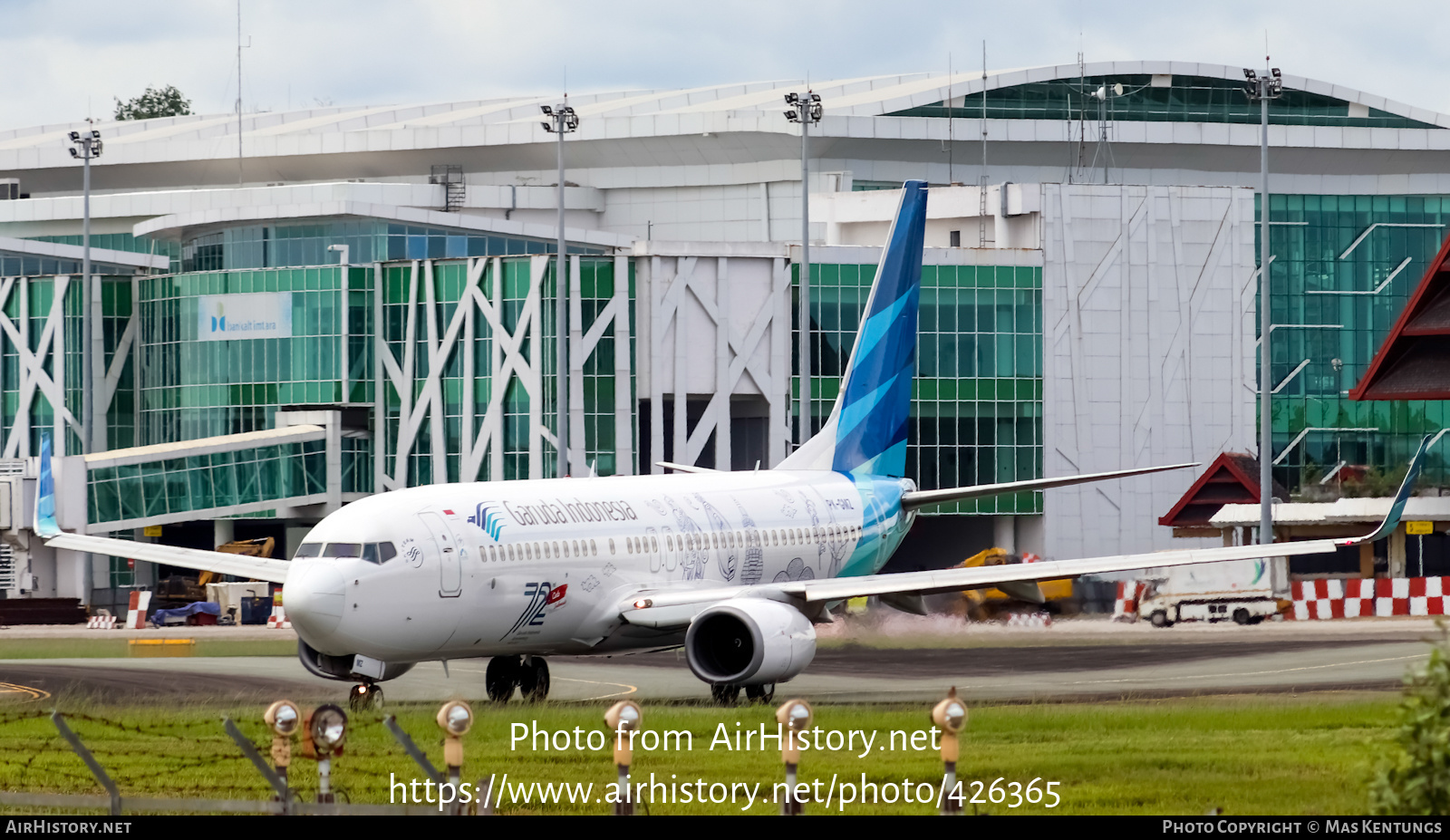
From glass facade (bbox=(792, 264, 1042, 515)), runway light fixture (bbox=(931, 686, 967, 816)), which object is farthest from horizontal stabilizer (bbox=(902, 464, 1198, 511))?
glass facade (bbox=(792, 264, 1042, 515))

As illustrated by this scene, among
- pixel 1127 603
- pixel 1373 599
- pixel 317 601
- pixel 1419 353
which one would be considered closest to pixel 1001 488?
pixel 317 601

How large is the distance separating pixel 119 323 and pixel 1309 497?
53.6 meters

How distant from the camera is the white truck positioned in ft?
182

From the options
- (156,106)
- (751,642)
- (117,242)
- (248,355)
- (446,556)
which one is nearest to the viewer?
(446,556)

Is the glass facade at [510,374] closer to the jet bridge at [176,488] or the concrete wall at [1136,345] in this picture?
the jet bridge at [176,488]

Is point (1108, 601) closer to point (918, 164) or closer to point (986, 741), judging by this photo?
point (986, 741)

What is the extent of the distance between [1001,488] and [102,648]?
82.5 feet

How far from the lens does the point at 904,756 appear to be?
930 inches

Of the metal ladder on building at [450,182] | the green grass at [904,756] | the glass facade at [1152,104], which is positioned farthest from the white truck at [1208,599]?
the metal ladder on building at [450,182]

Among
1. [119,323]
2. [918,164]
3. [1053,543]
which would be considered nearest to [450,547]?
[1053,543]

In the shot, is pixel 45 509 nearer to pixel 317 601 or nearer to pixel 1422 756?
pixel 317 601

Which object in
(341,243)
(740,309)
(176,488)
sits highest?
(341,243)

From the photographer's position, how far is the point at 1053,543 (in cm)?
8906

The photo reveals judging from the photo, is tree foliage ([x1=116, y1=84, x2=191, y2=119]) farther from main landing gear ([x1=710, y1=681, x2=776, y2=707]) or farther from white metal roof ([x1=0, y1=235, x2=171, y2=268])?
main landing gear ([x1=710, y1=681, x2=776, y2=707])
